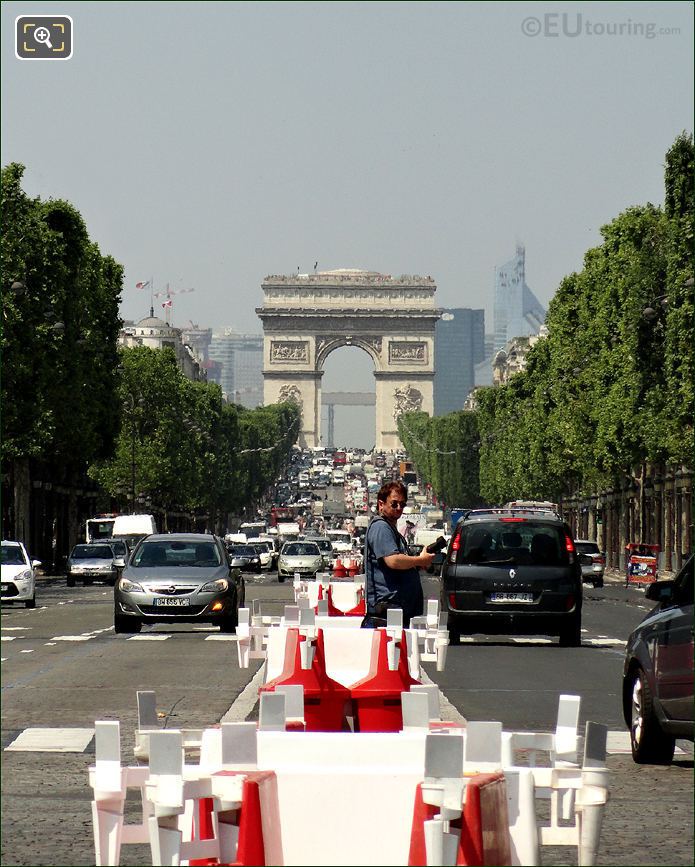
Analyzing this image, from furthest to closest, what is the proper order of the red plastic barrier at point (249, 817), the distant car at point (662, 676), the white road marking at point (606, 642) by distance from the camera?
1. the white road marking at point (606, 642)
2. the distant car at point (662, 676)
3. the red plastic barrier at point (249, 817)

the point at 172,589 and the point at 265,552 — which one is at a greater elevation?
the point at 172,589

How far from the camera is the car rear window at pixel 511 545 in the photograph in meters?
27.7

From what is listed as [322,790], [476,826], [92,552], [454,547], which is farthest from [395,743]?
[92,552]

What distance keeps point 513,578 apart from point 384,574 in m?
13.4

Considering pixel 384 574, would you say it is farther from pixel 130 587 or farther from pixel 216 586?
pixel 130 587

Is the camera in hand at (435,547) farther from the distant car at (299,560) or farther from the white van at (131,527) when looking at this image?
the white van at (131,527)

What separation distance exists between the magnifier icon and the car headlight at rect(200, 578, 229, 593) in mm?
24527

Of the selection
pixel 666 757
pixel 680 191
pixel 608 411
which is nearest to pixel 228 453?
pixel 608 411

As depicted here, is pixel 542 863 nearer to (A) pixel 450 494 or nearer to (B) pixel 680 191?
(B) pixel 680 191

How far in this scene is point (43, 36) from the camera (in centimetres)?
601

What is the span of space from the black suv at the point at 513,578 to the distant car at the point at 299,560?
41275 millimetres

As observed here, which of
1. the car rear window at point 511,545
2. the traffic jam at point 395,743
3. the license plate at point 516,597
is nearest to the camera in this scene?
the traffic jam at point 395,743

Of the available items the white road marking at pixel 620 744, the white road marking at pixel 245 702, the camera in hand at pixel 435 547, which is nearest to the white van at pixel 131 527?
the white road marking at pixel 245 702

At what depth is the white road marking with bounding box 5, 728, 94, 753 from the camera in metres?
13.7
